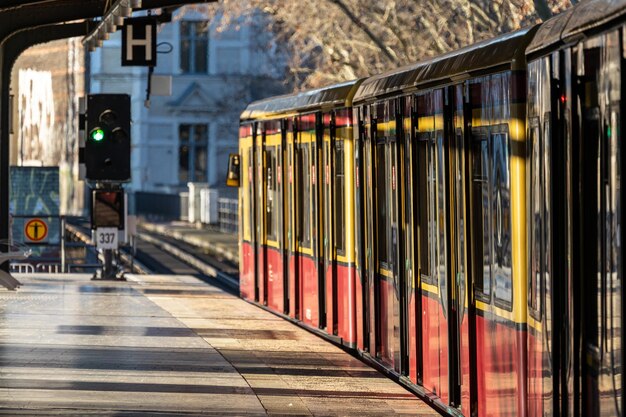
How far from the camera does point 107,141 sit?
24.4 meters

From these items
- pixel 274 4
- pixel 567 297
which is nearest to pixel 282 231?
pixel 567 297

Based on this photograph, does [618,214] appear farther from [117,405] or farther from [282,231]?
[282,231]

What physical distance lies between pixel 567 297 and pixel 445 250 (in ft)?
10.1

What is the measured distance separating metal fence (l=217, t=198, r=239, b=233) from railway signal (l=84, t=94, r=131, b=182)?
25.7 meters

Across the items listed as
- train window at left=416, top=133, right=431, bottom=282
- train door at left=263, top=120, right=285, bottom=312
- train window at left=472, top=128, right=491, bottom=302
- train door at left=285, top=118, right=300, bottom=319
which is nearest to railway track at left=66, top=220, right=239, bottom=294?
train door at left=263, top=120, right=285, bottom=312

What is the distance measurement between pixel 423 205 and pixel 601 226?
461cm

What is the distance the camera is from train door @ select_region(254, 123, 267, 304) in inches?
826

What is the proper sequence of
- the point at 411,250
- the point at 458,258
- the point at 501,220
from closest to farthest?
the point at 501,220, the point at 458,258, the point at 411,250

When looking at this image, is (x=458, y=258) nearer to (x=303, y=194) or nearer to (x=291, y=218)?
(x=303, y=194)

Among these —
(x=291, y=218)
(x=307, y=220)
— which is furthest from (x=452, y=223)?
(x=291, y=218)

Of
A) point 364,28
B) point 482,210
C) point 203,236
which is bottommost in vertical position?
point 203,236

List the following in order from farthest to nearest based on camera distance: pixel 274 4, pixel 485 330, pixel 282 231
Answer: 1. pixel 274 4
2. pixel 282 231
3. pixel 485 330

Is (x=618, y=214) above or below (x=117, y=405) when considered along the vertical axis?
above

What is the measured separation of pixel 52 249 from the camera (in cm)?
3312
